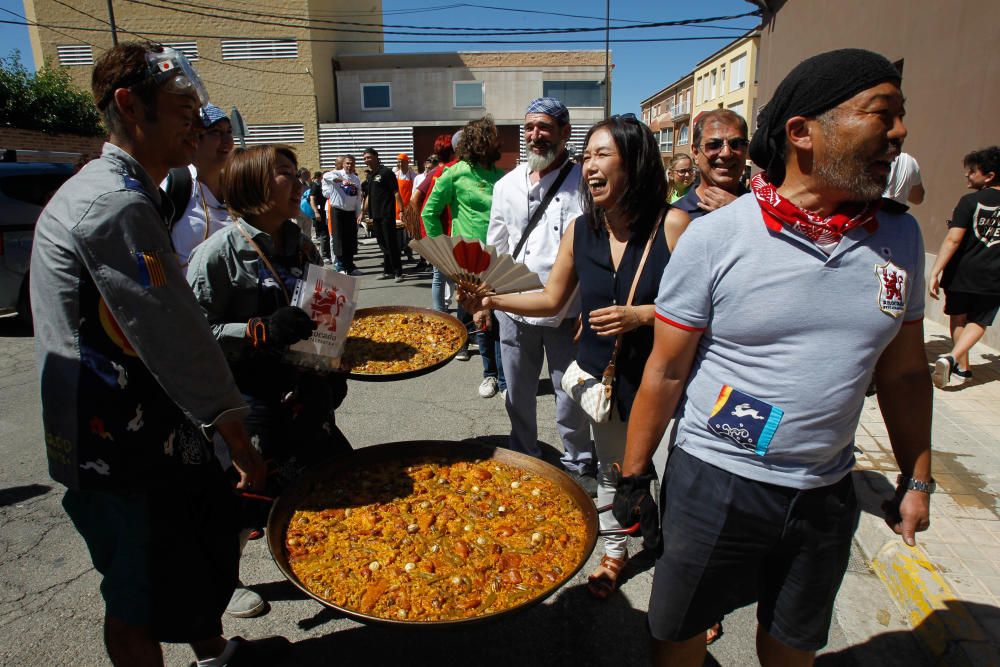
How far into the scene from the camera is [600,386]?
2.56 metres

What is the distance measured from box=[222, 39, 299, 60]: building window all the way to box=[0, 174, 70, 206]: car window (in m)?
28.2

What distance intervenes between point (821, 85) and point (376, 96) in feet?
126

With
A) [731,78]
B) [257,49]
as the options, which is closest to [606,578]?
[257,49]

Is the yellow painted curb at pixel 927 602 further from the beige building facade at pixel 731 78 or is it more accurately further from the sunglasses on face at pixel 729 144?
the beige building facade at pixel 731 78

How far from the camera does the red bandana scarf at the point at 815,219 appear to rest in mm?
1490

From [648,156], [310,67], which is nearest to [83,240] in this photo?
[648,156]

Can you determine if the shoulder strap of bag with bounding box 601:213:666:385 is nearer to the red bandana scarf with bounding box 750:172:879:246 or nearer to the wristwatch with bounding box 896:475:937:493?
the red bandana scarf with bounding box 750:172:879:246

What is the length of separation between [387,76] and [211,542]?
38.0 m

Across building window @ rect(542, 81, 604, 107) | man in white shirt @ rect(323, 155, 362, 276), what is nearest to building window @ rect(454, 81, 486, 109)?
building window @ rect(542, 81, 604, 107)

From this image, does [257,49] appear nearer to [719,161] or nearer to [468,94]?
[468,94]

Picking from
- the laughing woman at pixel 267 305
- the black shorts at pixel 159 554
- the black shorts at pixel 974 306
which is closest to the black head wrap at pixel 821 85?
the laughing woman at pixel 267 305

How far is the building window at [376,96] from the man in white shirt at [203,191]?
35.5 meters

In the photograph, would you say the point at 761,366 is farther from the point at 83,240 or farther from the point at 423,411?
the point at 423,411

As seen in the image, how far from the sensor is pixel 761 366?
5.22 ft
